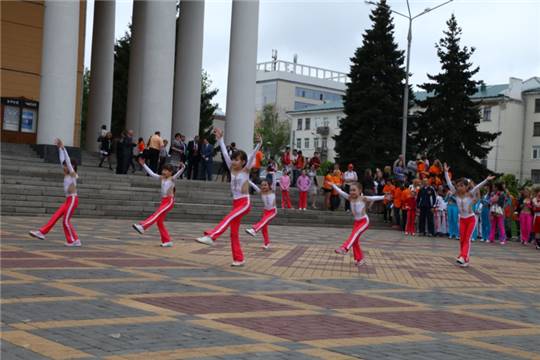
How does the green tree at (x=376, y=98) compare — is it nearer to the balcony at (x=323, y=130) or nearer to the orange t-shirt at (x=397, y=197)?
the orange t-shirt at (x=397, y=197)

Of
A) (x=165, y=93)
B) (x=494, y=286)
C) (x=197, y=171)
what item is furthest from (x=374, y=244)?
(x=165, y=93)

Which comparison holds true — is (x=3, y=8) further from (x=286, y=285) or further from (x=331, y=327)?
(x=331, y=327)

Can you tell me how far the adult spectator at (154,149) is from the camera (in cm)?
3000

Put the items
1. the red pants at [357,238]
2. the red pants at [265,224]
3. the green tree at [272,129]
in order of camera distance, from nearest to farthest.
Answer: the red pants at [357,238], the red pants at [265,224], the green tree at [272,129]

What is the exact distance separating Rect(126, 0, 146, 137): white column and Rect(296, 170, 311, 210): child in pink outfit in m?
12.9

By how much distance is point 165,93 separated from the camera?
34.2 metres

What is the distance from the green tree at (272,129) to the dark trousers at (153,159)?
82049mm

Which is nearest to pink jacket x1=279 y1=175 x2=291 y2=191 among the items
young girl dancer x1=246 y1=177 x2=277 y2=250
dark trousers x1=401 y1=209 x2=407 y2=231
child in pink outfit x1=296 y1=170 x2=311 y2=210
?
child in pink outfit x1=296 y1=170 x2=311 y2=210

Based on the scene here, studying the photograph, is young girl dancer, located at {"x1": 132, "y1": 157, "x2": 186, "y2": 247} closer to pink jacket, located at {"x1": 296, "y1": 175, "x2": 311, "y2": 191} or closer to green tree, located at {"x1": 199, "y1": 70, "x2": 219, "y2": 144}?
pink jacket, located at {"x1": 296, "y1": 175, "x2": 311, "y2": 191}

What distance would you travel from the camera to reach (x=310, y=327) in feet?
25.5

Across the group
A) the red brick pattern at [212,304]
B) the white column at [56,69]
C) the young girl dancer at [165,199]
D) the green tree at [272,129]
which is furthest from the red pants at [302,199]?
the green tree at [272,129]

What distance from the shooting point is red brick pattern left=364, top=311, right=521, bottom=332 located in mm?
8344

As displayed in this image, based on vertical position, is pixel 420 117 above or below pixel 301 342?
above

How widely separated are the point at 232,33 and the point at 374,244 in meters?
17.2
